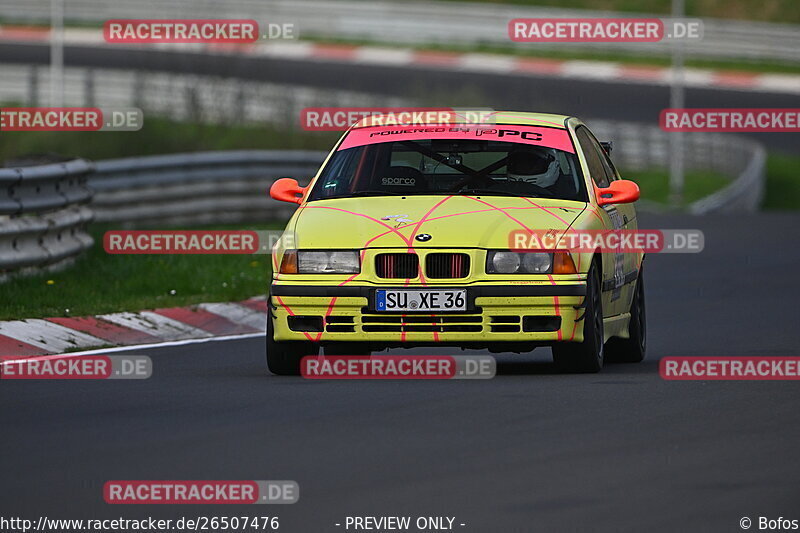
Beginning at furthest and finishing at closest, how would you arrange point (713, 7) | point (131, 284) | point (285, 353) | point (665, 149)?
point (713, 7), point (665, 149), point (131, 284), point (285, 353)

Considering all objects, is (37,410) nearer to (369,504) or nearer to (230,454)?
(230,454)

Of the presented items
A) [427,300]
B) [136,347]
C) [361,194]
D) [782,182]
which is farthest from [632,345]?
[782,182]

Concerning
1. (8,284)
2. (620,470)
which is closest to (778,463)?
(620,470)

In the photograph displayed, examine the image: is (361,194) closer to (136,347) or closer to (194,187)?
(136,347)

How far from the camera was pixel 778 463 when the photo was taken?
25.0 feet

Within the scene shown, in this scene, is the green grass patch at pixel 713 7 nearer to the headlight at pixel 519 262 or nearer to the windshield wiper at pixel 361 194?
the windshield wiper at pixel 361 194

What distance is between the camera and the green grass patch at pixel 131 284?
13.5 m

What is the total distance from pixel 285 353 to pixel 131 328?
2643 millimetres

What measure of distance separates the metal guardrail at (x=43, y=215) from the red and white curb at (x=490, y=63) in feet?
107

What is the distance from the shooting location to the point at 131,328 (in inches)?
517

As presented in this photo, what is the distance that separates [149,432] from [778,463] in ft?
8.82

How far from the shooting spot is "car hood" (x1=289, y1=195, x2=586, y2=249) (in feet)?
33.9

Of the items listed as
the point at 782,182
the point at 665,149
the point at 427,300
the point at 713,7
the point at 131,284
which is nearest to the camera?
the point at 427,300

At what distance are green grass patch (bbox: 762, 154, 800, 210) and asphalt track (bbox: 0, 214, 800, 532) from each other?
25376 millimetres
